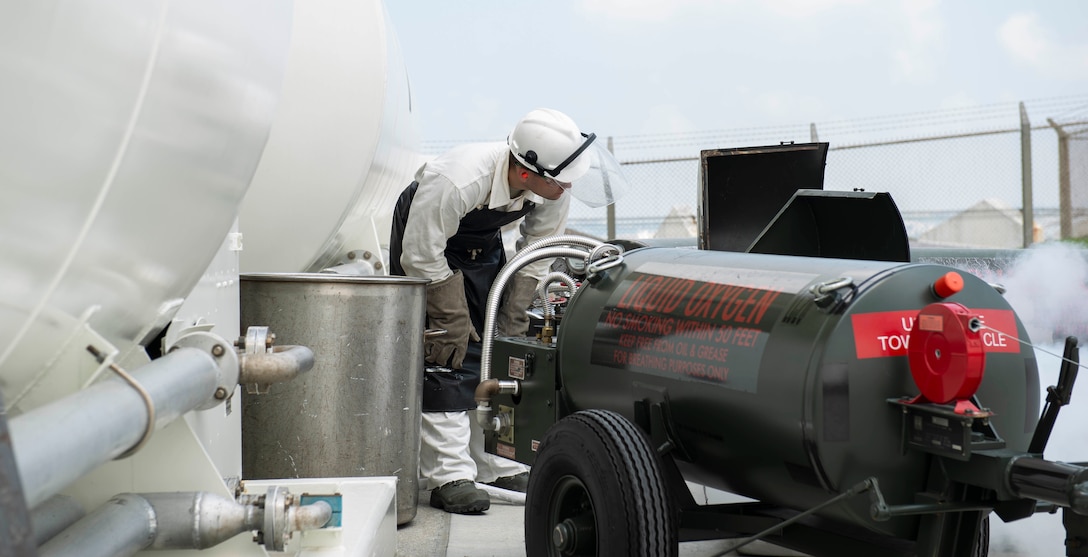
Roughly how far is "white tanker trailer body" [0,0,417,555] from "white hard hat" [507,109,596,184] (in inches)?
64.2

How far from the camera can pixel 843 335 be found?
2.25 metres

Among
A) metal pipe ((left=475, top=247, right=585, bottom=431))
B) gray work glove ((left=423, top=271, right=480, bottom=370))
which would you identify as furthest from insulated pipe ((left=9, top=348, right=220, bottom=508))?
gray work glove ((left=423, top=271, right=480, bottom=370))

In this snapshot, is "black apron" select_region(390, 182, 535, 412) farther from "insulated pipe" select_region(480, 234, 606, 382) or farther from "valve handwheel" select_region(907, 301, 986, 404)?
"valve handwheel" select_region(907, 301, 986, 404)

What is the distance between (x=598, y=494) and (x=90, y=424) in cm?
153

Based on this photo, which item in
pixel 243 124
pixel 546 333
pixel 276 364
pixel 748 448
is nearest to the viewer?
pixel 243 124

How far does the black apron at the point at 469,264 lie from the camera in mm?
4137

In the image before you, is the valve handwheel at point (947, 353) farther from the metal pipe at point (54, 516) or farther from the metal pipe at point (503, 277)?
the metal pipe at point (54, 516)

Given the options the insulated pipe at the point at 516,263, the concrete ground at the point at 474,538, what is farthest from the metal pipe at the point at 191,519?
the insulated pipe at the point at 516,263

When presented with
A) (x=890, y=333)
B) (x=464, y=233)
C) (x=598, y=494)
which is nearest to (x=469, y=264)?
(x=464, y=233)

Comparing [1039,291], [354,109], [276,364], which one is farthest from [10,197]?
[1039,291]

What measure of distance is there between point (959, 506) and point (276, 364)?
1.45 meters

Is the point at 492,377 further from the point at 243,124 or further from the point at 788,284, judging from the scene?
the point at 243,124

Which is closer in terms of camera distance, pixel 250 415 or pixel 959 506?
pixel 959 506

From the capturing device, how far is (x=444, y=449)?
13.5 feet
